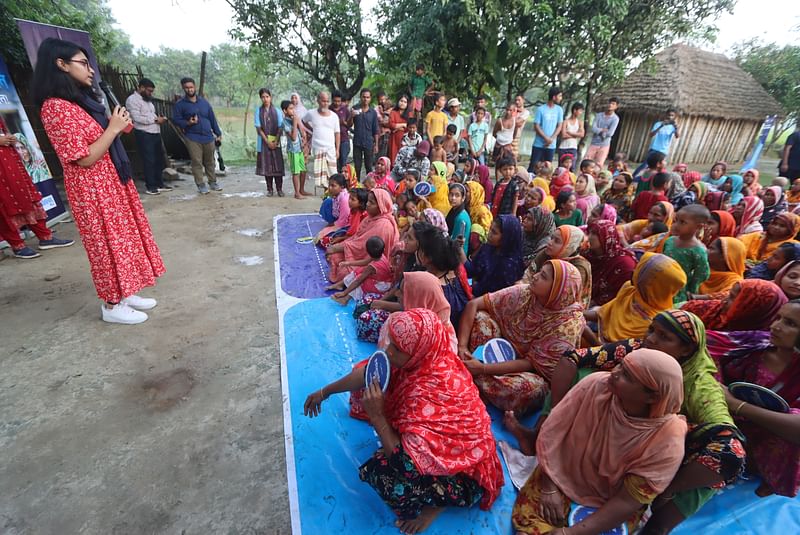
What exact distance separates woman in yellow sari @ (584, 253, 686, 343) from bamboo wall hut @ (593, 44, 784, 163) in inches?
493

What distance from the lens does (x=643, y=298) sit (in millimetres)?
2410

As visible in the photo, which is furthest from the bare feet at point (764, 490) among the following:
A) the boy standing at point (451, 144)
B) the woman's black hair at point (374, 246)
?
the boy standing at point (451, 144)

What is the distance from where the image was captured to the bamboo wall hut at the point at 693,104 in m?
12.2

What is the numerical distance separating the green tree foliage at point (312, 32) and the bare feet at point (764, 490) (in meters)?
10.6

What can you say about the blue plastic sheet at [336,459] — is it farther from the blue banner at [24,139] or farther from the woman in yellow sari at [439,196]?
the blue banner at [24,139]

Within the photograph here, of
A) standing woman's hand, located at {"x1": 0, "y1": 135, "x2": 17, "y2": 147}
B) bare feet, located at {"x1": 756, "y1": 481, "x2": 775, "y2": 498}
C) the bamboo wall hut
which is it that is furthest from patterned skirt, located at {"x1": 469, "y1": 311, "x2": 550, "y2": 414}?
the bamboo wall hut

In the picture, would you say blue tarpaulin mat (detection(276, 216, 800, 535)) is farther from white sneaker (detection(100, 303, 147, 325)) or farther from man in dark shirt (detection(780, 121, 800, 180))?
man in dark shirt (detection(780, 121, 800, 180))

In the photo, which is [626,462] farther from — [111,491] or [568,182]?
[568,182]

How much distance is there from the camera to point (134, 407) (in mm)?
2426

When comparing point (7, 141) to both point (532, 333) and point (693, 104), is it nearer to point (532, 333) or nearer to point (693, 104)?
point (532, 333)

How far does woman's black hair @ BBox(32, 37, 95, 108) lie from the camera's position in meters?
2.50

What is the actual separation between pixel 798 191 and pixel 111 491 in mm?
7745

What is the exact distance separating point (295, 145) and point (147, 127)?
2723mm

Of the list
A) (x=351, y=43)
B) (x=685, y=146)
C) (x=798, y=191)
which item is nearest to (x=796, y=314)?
(x=798, y=191)
